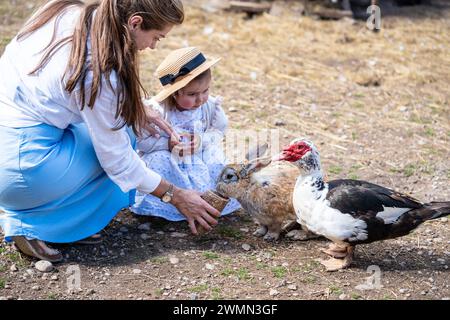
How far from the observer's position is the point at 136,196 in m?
3.95

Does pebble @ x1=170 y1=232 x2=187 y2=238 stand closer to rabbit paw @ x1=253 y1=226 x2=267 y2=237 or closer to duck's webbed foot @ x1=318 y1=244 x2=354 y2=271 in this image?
rabbit paw @ x1=253 y1=226 x2=267 y2=237

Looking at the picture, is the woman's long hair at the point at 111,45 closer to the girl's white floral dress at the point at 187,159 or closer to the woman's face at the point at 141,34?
the woman's face at the point at 141,34

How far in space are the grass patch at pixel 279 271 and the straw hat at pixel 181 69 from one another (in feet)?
4.03

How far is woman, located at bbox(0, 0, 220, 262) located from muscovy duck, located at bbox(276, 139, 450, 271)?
56 centimetres

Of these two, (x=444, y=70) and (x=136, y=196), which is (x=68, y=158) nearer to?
(x=136, y=196)

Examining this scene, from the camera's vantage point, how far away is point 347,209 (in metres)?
3.30

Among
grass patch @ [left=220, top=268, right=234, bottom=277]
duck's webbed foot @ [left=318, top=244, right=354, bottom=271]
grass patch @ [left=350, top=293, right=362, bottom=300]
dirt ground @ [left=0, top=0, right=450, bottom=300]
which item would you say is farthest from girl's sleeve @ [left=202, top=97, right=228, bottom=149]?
grass patch @ [left=350, top=293, right=362, bottom=300]

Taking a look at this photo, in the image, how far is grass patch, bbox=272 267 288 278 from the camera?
342 centimetres

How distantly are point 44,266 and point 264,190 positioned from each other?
4.41 feet

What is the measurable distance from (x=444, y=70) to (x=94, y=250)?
16.2 feet

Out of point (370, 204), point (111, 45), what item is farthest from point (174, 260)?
point (111, 45)

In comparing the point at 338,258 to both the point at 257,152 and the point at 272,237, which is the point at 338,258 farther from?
the point at 257,152
